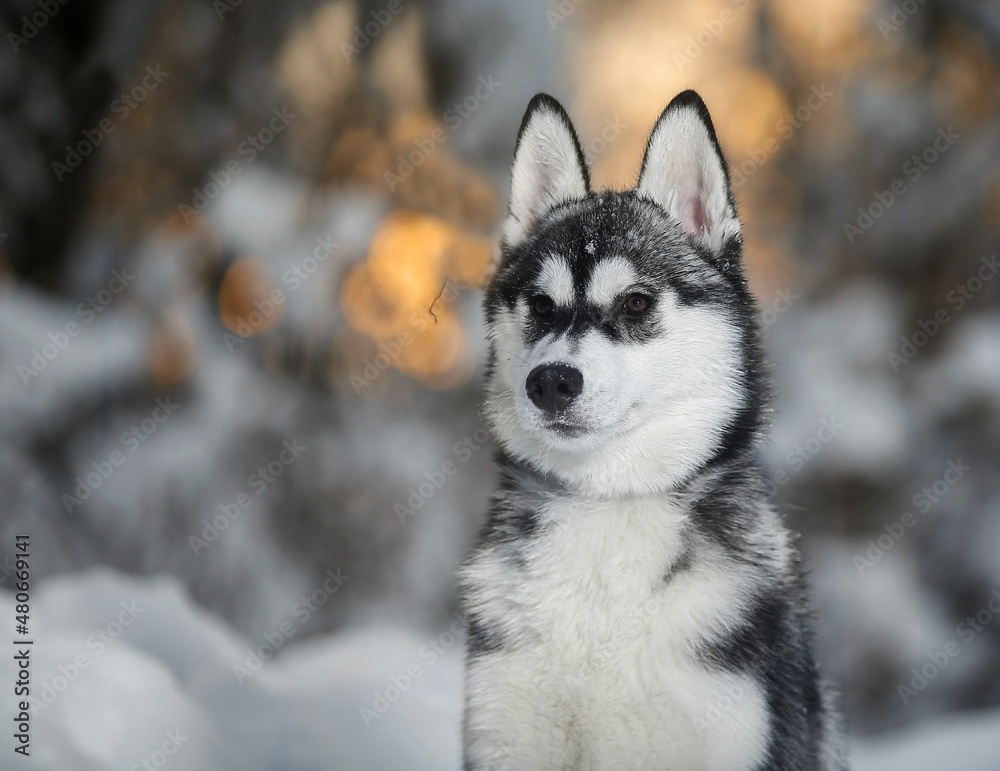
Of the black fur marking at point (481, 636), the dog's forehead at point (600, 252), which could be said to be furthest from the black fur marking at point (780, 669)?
the dog's forehead at point (600, 252)

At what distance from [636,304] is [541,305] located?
261mm

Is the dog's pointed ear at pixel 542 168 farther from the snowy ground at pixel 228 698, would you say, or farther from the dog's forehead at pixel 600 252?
the snowy ground at pixel 228 698

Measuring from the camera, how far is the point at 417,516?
4973 mm

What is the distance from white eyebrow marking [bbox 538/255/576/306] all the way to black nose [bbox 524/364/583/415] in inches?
12.0

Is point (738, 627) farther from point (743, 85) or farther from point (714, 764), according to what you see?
point (743, 85)

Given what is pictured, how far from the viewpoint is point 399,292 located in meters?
4.96

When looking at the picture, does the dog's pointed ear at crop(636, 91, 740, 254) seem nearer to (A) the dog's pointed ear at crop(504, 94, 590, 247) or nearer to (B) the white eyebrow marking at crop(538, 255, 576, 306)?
(A) the dog's pointed ear at crop(504, 94, 590, 247)

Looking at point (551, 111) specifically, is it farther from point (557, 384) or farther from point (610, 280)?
point (557, 384)

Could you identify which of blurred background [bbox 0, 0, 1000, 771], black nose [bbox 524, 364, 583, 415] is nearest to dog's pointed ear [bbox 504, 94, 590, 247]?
black nose [bbox 524, 364, 583, 415]

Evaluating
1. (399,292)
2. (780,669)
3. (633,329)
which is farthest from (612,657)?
(399,292)

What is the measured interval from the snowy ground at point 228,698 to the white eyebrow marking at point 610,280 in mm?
2092

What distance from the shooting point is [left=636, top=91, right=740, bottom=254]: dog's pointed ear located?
2.39 m

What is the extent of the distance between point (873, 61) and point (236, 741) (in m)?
4.50

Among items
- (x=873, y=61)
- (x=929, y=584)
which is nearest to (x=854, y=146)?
(x=873, y=61)
